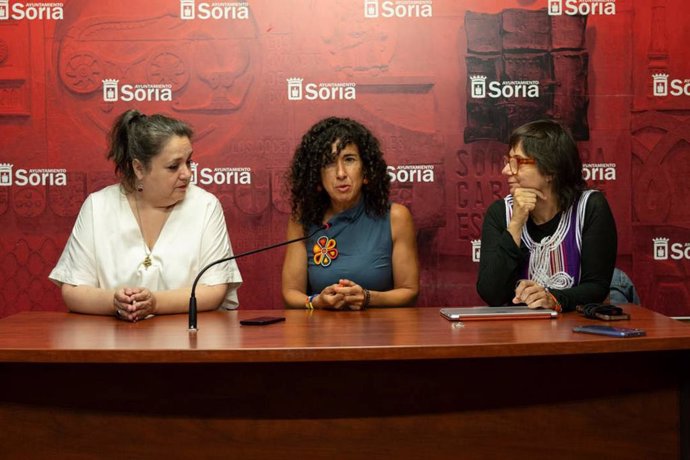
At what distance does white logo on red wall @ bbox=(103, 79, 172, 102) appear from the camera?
3.70m

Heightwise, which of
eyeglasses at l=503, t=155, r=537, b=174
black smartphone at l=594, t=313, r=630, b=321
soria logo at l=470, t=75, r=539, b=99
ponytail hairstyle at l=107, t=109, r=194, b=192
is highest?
soria logo at l=470, t=75, r=539, b=99

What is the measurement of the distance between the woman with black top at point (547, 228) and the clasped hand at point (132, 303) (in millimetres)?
1093

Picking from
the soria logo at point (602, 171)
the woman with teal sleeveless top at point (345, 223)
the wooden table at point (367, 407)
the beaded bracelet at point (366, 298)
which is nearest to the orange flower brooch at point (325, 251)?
the woman with teal sleeveless top at point (345, 223)

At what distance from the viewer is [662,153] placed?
146 inches

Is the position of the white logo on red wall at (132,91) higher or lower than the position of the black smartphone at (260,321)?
higher

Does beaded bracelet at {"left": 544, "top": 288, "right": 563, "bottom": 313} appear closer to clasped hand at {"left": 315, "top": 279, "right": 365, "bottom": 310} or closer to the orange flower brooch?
clasped hand at {"left": 315, "top": 279, "right": 365, "bottom": 310}

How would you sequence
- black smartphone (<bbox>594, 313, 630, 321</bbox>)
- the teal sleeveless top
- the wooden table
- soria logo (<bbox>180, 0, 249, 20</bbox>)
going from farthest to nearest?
soria logo (<bbox>180, 0, 249, 20</bbox>)
the teal sleeveless top
black smartphone (<bbox>594, 313, 630, 321</bbox>)
the wooden table

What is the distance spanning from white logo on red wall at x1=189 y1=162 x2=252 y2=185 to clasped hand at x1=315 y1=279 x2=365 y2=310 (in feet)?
3.73

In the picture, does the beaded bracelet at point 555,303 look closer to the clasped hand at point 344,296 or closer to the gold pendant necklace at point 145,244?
the clasped hand at point 344,296

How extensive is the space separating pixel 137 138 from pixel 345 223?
0.80m

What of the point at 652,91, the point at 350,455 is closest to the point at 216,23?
the point at 652,91

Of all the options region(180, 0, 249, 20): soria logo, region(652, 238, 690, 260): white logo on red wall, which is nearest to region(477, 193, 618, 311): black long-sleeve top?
region(652, 238, 690, 260): white logo on red wall

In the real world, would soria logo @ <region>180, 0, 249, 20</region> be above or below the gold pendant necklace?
above

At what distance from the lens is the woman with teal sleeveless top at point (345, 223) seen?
10.1 ft
